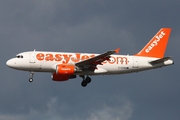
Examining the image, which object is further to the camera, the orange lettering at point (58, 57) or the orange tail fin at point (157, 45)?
the orange tail fin at point (157, 45)

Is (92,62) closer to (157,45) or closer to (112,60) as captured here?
(112,60)

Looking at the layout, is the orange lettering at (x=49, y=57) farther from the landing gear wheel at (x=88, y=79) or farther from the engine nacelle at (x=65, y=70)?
the landing gear wheel at (x=88, y=79)

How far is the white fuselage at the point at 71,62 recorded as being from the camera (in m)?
65.8

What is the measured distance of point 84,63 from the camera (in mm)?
65812

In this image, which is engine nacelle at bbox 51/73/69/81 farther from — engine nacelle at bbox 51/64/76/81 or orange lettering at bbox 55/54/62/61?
orange lettering at bbox 55/54/62/61

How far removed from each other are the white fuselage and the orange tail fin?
1827mm

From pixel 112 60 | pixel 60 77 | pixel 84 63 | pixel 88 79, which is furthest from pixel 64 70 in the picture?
pixel 112 60

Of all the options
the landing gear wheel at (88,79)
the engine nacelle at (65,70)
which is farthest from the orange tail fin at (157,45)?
the engine nacelle at (65,70)

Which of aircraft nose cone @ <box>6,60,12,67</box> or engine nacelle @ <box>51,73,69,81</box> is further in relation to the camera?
engine nacelle @ <box>51,73,69,81</box>

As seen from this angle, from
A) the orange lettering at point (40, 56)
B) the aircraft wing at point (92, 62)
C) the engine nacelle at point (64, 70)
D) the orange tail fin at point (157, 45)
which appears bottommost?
the engine nacelle at point (64, 70)

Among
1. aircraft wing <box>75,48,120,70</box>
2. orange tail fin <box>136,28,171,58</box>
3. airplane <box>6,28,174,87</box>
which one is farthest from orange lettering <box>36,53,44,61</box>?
orange tail fin <box>136,28,171,58</box>

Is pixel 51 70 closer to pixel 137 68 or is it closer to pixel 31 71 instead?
pixel 31 71

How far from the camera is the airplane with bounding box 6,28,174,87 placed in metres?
65.6

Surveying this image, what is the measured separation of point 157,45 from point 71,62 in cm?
1439
